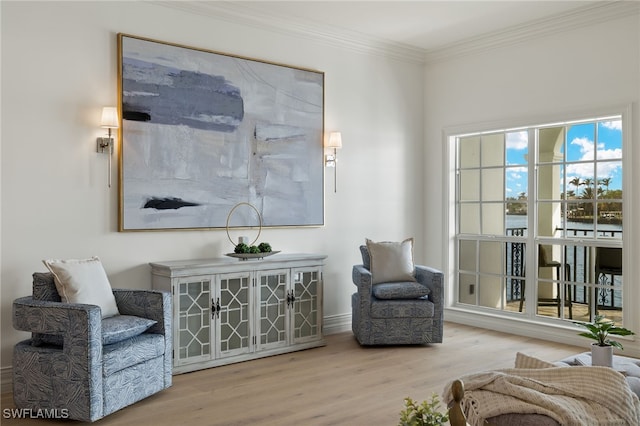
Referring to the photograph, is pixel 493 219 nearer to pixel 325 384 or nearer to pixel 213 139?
pixel 325 384

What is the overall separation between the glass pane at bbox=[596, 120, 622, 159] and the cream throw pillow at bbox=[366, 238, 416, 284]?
6.44 feet

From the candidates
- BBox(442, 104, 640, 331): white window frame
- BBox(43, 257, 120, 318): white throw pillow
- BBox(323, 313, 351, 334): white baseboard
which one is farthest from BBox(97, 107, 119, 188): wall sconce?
BBox(442, 104, 640, 331): white window frame

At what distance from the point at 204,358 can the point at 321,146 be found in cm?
231

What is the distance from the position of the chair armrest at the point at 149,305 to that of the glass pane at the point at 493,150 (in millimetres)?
3696

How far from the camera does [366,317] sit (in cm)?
512

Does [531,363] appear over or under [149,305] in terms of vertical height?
under

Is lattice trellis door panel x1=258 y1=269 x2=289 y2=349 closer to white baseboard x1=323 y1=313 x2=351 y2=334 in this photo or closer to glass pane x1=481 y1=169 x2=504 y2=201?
white baseboard x1=323 y1=313 x2=351 y2=334

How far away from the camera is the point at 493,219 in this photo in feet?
20.0

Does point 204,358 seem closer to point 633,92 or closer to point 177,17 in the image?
point 177,17

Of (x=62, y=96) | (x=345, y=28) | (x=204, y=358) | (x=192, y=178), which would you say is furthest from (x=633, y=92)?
(x=62, y=96)

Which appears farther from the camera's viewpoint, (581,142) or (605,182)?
(581,142)

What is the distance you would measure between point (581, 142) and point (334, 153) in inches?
89.9

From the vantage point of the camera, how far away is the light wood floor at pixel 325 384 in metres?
3.47

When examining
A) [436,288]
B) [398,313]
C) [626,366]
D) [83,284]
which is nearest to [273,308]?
[398,313]
